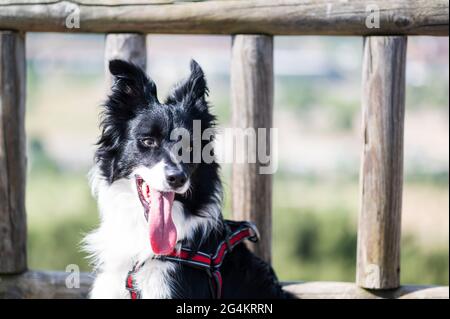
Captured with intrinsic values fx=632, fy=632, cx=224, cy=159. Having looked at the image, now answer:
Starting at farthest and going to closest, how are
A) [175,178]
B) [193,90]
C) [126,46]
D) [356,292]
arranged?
[356,292] → [126,46] → [193,90] → [175,178]

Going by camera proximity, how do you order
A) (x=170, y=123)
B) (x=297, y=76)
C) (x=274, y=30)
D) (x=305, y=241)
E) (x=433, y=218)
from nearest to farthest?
(x=170, y=123) < (x=274, y=30) < (x=305, y=241) < (x=433, y=218) < (x=297, y=76)

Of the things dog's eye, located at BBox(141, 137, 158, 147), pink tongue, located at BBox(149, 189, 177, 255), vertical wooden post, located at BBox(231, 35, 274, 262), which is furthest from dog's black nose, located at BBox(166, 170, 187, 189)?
vertical wooden post, located at BBox(231, 35, 274, 262)

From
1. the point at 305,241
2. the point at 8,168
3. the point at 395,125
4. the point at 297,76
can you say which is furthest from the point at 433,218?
the point at 297,76

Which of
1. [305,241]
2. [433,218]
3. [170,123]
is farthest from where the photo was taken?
[433,218]

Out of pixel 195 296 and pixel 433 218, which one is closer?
pixel 195 296

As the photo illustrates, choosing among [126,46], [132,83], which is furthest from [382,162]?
[126,46]

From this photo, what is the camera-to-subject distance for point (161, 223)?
2.96 metres

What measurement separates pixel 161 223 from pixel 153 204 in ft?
0.34

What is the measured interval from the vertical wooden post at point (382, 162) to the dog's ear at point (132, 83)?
1.17 metres

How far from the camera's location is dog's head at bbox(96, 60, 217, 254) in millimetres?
2971

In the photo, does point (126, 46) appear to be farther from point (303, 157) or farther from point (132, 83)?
point (303, 157)
